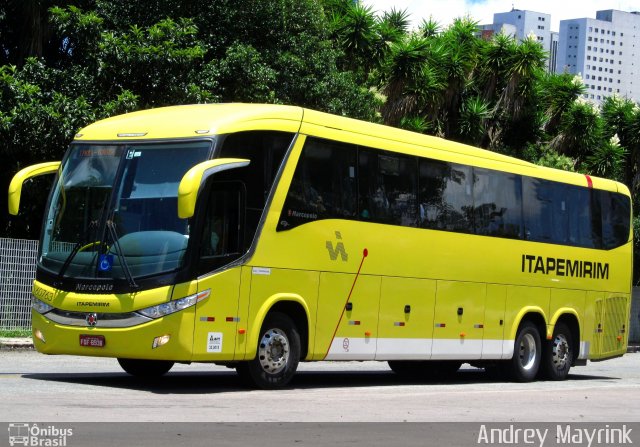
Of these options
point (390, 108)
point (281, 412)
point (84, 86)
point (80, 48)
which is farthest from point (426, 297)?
point (390, 108)

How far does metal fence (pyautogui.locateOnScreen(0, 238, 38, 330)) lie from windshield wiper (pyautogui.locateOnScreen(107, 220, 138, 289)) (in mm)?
11124

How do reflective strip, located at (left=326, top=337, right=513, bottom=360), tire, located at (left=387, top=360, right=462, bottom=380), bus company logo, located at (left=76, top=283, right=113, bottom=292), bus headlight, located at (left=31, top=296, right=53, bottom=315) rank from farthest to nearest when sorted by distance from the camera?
tire, located at (left=387, top=360, right=462, bottom=380) → reflective strip, located at (left=326, top=337, right=513, bottom=360) → bus headlight, located at (left=31, top=296, right=53, bottom=315) → bus company logo, located at (left=76, top=283, right=113, bottom=292)

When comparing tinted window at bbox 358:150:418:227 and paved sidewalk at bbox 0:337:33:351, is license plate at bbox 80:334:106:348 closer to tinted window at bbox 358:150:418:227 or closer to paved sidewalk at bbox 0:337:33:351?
tinted window at bbox 358:150:418:227

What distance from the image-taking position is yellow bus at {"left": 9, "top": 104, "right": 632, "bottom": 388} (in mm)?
13781

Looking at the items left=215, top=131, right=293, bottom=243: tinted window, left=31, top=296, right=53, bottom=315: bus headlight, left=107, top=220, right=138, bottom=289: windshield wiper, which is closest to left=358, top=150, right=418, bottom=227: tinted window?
left=215, top=131, right=293, bottom=243: tinted window

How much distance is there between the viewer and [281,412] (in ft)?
38.8

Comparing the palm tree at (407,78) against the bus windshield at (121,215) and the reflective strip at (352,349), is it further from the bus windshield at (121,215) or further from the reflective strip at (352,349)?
the bus windshield at (121,215)

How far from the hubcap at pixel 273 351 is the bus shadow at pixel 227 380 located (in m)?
0.41

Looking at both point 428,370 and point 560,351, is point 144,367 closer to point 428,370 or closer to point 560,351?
point 428,370

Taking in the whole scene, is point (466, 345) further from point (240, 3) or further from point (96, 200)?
point (240, 3)

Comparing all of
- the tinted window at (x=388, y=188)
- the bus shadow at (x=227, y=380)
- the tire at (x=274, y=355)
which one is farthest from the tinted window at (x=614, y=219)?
the tire at (x=274, y=355)

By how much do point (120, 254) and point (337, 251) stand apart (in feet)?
10.7

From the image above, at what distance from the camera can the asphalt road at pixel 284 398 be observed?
1128 cm

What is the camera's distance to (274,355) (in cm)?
1493
